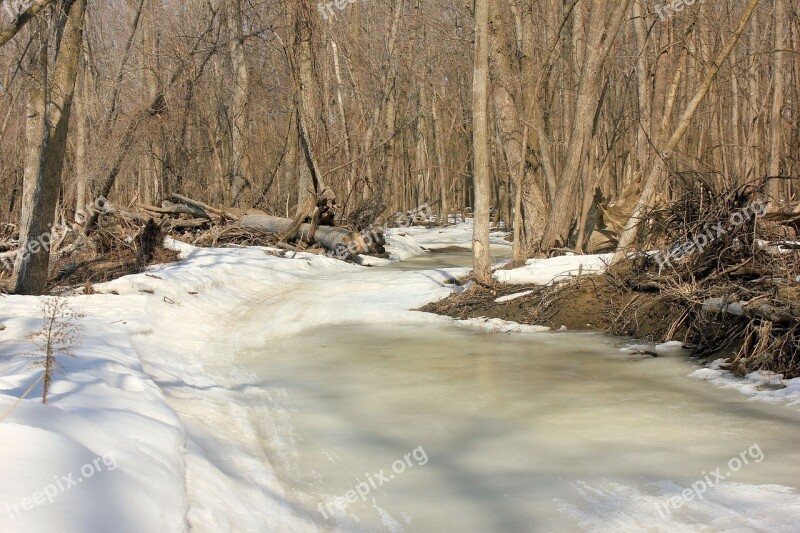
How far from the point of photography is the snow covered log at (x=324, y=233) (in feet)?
55.0

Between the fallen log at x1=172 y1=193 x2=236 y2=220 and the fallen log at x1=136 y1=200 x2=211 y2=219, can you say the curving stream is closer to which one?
the fallen log at x1=172 y1=193 x2=236 y2=220

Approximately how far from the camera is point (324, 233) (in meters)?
17.4

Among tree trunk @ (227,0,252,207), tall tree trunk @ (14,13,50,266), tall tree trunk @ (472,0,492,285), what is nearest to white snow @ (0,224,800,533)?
tall tree trunk @ (472,0,492,285)

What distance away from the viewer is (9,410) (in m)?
3.00

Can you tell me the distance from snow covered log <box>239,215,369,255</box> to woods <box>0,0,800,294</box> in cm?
36

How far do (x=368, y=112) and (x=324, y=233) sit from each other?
10048 millimetres

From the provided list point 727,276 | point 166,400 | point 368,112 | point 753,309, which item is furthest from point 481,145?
point 368,112

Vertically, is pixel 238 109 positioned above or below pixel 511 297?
above

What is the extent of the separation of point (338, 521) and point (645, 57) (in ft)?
61.5

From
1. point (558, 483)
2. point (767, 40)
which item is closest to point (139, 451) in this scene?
point (558, 483)

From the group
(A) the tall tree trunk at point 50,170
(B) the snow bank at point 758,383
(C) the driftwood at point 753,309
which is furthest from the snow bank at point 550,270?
(A) the tall tree trunk at point 50,170

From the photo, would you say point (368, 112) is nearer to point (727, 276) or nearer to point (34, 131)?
point (34, 131)

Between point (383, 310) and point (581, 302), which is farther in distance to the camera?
point (383, 310)

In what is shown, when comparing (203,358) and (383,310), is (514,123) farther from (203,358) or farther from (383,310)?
(203,358)
